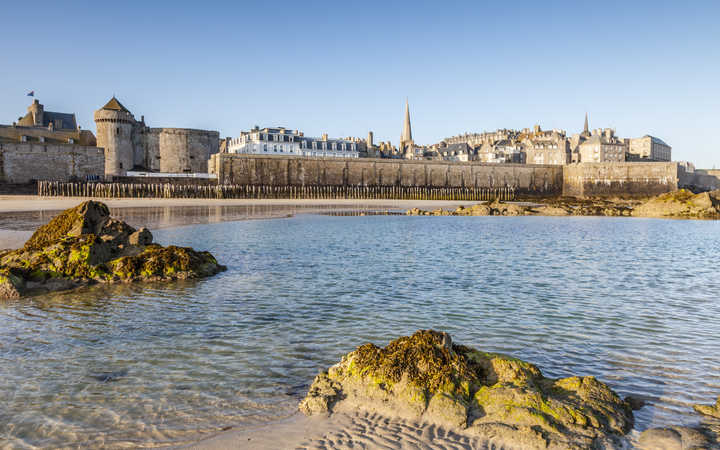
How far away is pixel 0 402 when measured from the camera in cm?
352

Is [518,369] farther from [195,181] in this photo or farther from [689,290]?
[195,181]

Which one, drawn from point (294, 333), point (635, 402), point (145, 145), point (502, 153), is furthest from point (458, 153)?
point (635, 402)

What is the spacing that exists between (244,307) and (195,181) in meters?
40.6

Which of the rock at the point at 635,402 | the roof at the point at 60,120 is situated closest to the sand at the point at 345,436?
the rock at the point at 635,402

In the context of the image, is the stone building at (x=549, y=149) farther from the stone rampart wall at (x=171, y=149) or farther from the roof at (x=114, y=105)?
the roof at (x=114, y=105)

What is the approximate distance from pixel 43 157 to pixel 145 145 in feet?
34.3

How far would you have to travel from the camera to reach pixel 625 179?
182ft

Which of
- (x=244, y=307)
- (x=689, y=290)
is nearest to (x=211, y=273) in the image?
(x=244, y=307)

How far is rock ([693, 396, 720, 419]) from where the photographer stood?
3437 mm

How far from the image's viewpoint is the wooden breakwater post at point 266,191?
38.4m

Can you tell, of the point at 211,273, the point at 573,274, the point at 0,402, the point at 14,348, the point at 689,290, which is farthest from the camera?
Answer: the point at 573,274

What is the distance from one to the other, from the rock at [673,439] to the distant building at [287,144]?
61.7m

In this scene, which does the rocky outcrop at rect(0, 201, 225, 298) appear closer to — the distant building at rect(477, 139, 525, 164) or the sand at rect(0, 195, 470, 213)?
the sand at rect(0, 195, 470, 213)

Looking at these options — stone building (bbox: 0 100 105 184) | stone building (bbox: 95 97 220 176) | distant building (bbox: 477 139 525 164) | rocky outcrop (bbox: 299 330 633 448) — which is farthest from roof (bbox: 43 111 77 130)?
rocky outcrop (bbox: 299 330 633 448)
